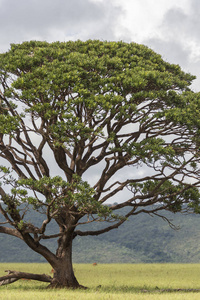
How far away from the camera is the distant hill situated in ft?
266

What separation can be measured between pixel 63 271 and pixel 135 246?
65527 millimetres

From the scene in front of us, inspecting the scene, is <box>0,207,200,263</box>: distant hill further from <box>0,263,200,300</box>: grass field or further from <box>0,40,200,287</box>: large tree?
<box>0,40,200,287</box>: large tree

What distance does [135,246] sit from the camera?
8794cm

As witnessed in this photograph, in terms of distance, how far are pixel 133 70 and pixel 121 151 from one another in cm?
425

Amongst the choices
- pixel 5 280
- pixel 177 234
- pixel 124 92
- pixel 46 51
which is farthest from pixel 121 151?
pixel 177 234

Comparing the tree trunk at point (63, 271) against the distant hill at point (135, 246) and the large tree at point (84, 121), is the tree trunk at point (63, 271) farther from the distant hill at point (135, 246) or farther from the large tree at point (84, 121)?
the distant hill at point (135, 246)

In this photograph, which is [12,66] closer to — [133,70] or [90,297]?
[133,70]

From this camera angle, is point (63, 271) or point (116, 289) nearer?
point (63, 271)

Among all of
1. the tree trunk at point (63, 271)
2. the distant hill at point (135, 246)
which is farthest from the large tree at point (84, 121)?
the distant hill at point (135, 246)

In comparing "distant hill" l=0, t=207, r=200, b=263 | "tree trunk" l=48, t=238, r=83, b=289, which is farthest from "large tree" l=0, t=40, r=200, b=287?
"distant hill" l=0, t=207, r=200, b=263

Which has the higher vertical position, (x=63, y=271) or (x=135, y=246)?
(x=135, y=246)

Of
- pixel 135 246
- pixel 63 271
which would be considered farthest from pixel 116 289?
pixel 135 246

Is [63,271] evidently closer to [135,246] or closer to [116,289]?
[116,289]

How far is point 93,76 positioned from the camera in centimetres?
2111
